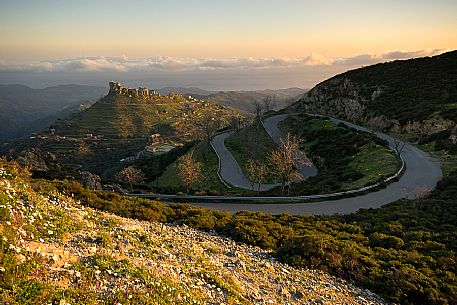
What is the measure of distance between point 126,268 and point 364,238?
17.4 meters

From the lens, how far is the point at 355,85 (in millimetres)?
107625

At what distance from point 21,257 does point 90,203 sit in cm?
1306

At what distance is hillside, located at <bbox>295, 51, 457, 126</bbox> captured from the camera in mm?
74500

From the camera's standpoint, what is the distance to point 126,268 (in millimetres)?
9141

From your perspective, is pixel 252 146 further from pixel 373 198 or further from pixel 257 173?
pixel 373 198

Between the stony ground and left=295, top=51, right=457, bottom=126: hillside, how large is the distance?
209ft

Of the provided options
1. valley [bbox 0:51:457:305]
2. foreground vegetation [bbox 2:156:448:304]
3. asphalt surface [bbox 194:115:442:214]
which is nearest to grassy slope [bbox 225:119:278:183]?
valley [bbox 0:51:457:305]

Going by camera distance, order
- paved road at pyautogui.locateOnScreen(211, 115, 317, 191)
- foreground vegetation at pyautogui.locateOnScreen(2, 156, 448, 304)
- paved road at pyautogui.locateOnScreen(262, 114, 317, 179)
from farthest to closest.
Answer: paved road at pyautogui.locateOnScreen(262, 114, 317, 179), paved road at pyautogui.locateOnScreen(211, 115, 317, 191), foreground vegetation at pyautogui.locateOnScreen(2, 156, 448, 304)

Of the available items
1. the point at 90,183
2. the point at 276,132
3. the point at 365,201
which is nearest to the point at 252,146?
the point at 276,132

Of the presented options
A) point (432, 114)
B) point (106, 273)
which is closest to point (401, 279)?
point (106, 273)

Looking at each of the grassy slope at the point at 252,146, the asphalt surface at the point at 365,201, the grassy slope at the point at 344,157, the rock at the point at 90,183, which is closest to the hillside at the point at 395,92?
the grassy slope at the point at 344,157

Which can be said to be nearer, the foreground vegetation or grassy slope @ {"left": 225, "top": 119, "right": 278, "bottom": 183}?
the foreground vegetation

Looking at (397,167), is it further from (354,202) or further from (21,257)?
(21,257)

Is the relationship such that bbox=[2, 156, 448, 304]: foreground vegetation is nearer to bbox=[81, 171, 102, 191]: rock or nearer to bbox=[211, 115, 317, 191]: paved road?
bbox=[81, 171, 102, 191]: rock
